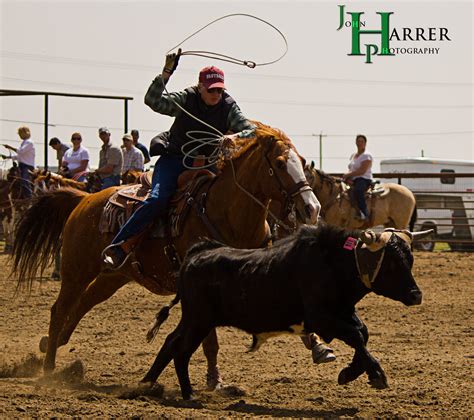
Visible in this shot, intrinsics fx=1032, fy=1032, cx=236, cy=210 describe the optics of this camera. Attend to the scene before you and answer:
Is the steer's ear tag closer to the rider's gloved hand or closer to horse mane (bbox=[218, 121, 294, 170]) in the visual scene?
horse mane (bbox=[218, 121, 294, 170])

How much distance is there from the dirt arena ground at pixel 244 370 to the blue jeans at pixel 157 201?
1.06 metres

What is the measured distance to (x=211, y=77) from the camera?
745 cm

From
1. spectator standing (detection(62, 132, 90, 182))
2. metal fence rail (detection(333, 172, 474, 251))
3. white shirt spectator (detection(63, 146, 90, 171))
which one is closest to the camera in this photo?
spectator standing (detection(62, 132, 90, 182))

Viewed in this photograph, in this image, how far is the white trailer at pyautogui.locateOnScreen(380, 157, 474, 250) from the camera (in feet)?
70.3

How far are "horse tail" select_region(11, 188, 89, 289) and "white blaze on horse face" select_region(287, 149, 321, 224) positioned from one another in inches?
96.6

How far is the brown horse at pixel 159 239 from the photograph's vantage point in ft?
23.0

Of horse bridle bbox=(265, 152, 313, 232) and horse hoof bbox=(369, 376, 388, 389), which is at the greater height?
horse bridle bbox=(265, 152, 313, 232)

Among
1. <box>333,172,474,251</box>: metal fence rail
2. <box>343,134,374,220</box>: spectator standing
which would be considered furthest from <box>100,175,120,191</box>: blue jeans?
Answer: <box>333,172,474,251</box>: metal fence rail

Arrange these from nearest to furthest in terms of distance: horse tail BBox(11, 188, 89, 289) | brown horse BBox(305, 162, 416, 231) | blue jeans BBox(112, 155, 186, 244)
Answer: blue jeans BBox(112, 155, 186, 244) → horse tail BBox(11, 188, 89, 289) → brown horse BBox(305, 162, 416, 231)

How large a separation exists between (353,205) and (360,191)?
261 mm

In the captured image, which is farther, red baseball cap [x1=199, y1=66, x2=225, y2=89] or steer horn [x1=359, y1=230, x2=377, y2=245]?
red baseball cap [x1=199, y1=66, x2=225, y2=89]

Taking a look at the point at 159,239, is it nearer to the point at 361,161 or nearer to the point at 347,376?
the point at 347,376

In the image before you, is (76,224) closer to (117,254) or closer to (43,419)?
(117,254)

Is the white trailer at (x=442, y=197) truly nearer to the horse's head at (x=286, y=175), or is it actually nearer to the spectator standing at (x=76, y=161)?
the spectator standing at (x=76, y=161)
